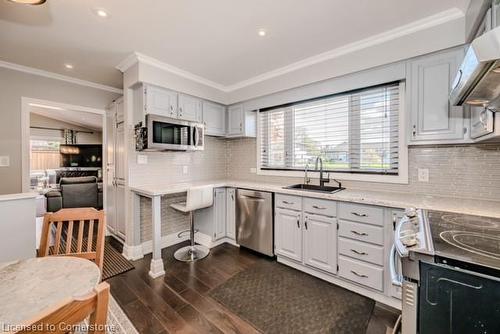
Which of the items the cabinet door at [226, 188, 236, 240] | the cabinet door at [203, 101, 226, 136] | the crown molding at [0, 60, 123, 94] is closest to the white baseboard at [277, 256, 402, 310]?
the cabinet door at [226, 188, 236, 240]

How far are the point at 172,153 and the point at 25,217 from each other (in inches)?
A: 68.6

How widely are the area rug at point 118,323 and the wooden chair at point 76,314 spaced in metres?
1.35

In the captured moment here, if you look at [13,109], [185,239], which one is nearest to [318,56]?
[185,239]

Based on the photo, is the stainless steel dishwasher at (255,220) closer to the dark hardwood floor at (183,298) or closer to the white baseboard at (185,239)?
the dark hardwood floor at (183,298)

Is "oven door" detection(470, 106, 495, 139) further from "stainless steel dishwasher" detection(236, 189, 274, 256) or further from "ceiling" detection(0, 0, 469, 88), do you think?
Result: "stainless steel dishwasher" detection(236, 189, 274, 256)

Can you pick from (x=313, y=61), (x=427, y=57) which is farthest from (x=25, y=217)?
(x=427, y=57)

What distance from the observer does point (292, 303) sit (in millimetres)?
1985

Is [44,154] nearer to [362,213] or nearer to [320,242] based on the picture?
[320,242]

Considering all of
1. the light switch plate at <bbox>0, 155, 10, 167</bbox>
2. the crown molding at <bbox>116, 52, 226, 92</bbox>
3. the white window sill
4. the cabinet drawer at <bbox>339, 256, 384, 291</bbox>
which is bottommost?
the cabinet drawer at <bbox>339, 256, 384, 291</bbox>

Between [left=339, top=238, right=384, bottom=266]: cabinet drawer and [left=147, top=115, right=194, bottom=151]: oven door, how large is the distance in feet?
7.36

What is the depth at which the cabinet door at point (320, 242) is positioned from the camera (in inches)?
89.0

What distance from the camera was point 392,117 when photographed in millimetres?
2387

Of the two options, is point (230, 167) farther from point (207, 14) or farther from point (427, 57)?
point (427, 57)

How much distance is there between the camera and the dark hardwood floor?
1.72 m
